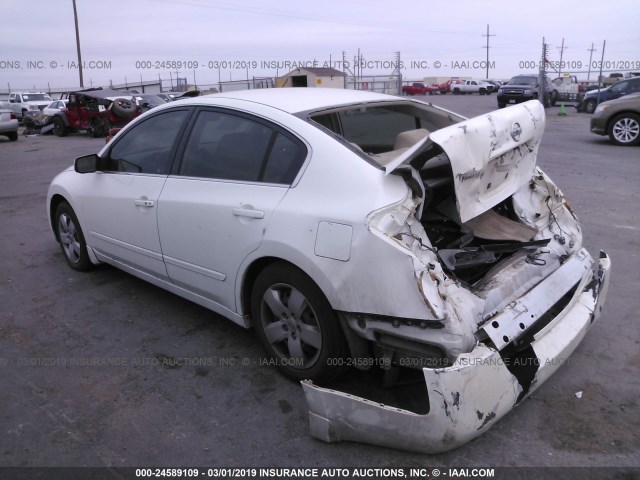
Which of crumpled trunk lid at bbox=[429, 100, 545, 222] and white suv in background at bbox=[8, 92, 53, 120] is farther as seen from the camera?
white suv in background at bbox=[8, 92, 53, 120]

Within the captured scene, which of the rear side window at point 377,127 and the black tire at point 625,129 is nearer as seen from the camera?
the rear side window at point 377,127

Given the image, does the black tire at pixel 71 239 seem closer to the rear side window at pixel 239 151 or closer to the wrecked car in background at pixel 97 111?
Answer: the rear side window at pixel 239 151

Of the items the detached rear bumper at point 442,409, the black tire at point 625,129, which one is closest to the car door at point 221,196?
the detached rear bumper at point 442,409

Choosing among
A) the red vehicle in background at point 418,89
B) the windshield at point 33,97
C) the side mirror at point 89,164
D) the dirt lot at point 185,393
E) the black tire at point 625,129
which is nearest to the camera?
the dirt lot at point 185,393

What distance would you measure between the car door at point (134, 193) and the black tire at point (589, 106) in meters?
22.9

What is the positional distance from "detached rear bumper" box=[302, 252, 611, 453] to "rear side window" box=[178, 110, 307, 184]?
122 cm

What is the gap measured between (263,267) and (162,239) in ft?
3.16

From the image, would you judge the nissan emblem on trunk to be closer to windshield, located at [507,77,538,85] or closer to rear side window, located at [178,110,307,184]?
rear side window, located at [178,110,307,184]

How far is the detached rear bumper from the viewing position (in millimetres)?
2260

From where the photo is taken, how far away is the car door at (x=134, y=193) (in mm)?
3752

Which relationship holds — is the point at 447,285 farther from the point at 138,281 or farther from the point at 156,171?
the point at 138,281

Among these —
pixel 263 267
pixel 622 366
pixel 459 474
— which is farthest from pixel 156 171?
pixel 622 366

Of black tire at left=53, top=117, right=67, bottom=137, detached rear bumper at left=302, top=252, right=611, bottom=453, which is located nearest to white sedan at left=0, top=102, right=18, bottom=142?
black tire at left=53, top=117, right=67, bottom=137

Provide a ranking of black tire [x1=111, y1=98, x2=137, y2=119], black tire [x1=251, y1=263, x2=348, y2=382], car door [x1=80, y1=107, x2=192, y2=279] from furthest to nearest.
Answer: black tire [x1=111, y1=98, x2=137, y2=119]
car door [x1=80, y1=107, x2=192, y2=279]
black tire [x1=251, y1=263, x2=348, y2=382]
